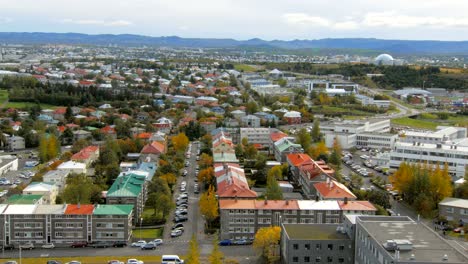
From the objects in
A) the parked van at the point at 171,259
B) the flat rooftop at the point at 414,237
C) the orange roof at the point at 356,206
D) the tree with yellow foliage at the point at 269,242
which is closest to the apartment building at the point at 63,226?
the parked van at the point at 171,259

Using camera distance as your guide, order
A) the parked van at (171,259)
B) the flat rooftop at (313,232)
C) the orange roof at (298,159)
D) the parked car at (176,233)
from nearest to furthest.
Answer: the flat rooftop at (313,232)
the parked van at (171,259)
the parked car at (176,233)
the orange roof at (298,159)

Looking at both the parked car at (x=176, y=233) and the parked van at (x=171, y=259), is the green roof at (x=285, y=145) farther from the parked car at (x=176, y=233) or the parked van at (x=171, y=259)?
the parked van at (x=171, y=259)

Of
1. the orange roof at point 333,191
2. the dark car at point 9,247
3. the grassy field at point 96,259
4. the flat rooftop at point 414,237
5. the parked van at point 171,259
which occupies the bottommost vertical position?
the dark car at point 9,247

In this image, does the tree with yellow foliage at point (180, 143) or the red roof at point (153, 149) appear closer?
the red roof at point (153, 149)

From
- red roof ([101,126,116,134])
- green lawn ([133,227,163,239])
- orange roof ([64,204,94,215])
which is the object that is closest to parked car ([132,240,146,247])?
green lawn ([133,227,163,239])

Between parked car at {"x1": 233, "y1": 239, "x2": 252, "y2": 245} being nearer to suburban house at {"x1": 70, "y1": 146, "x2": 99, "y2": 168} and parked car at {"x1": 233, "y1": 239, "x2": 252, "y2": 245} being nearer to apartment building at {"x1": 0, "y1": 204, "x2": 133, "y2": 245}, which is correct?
apartment building at {"x1": 0, "y1": 204, "x2": 133, "y2": 245}

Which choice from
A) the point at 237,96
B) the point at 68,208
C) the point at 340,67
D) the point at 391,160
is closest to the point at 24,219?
the point at 68,208

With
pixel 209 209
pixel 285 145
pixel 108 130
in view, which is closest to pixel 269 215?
pixel 209 209
